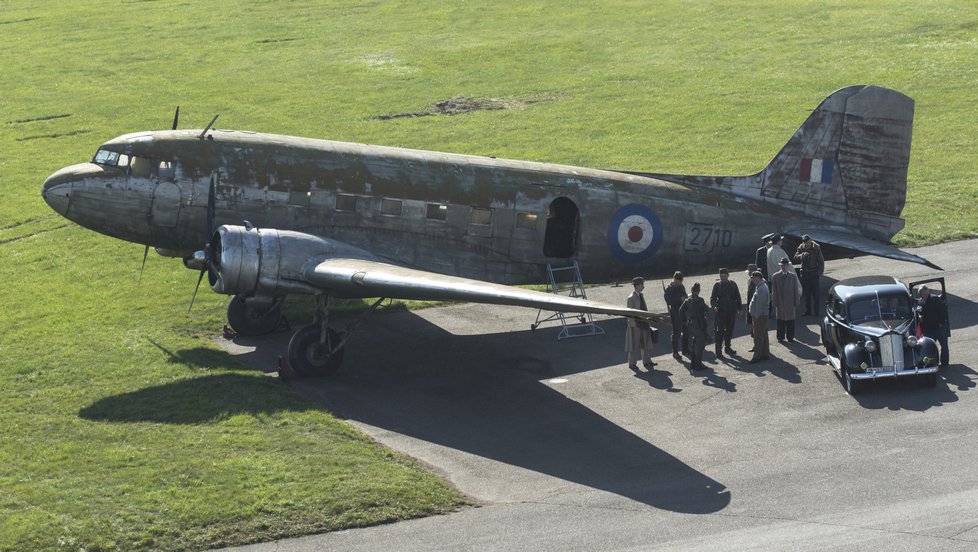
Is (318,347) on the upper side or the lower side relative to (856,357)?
upper

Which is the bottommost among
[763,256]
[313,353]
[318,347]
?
[313,353]

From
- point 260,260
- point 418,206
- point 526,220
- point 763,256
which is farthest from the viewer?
point 526,220

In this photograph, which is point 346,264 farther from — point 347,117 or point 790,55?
point 790,55

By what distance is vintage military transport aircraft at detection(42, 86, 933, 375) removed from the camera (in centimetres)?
2359

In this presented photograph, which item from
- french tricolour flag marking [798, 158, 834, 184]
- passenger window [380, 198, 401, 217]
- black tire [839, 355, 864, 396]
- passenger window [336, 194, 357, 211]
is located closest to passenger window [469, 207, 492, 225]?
passenger window [380, 198, 401, 217]

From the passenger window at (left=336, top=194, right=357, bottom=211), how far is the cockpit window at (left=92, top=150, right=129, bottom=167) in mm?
4739

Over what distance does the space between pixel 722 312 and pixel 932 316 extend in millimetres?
4241

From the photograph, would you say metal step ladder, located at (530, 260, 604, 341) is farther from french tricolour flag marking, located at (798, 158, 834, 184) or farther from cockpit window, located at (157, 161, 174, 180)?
cockpit window, located at (157, 161, 174, 180)

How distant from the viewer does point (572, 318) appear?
28094 mm

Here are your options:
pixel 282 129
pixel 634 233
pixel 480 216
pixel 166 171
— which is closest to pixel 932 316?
pixel 634 233

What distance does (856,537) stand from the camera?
53.1 ft

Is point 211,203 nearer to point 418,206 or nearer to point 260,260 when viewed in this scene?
point 260,260

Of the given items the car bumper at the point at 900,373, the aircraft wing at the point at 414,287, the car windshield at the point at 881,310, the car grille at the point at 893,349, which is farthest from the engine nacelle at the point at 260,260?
the car grille at the point at 893,349

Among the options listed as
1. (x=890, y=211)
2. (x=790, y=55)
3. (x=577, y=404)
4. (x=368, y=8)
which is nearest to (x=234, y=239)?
(x=577, y=404)
